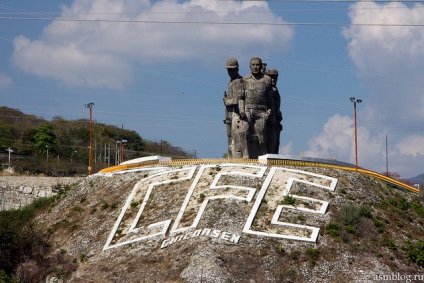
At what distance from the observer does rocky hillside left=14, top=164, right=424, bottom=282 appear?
4997 centimetres

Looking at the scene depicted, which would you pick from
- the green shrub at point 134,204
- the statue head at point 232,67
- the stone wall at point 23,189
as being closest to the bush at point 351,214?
the green shrub at point 134,204

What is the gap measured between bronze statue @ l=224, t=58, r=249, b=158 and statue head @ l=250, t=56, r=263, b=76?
1.01 metres

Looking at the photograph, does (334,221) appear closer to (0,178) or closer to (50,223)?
(50,223)

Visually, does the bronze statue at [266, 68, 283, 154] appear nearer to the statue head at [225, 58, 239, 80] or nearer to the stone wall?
the statue head at [225, 58, 239, 80]

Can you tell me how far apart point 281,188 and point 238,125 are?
22.3 ft

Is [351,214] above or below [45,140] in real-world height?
below

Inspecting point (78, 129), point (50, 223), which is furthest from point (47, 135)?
point (50, 223)

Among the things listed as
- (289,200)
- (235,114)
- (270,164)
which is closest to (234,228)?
(289,200)

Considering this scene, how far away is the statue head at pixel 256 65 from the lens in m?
62.9

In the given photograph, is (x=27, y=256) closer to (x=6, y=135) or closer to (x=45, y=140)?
(x=45, y=140)

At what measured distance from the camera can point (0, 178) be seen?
80312mm

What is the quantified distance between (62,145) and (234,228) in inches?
2770

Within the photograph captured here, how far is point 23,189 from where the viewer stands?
7875cm

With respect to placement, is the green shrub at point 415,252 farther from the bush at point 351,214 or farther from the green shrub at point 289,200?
the green shrub at point 289,200
